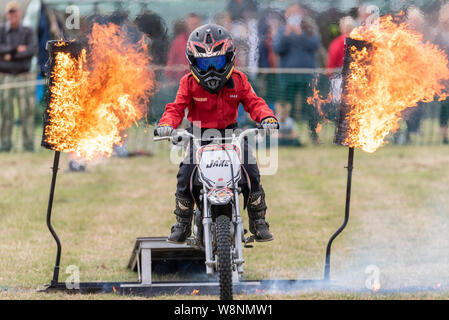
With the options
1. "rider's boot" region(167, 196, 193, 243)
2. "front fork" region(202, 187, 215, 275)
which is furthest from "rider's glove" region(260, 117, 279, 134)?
"rider's boot" region(167, 196, 193, 243)

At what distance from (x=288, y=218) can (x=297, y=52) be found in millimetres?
5708

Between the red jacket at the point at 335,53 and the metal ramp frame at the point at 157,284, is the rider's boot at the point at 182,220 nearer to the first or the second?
the metal ramp frame at the point at 157,284

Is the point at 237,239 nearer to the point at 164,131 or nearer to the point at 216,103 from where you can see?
the point at 164,131

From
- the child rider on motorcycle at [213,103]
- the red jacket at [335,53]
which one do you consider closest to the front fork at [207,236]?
the child rider on motorcycle at [213,103]

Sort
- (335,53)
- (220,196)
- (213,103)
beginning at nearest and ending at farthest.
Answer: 1. (220,196)
2. (213,103)
3. (335,53)

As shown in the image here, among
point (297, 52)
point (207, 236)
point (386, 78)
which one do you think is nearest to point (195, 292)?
point (207, 236)

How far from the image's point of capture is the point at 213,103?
6934mm

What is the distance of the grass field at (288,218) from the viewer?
27.2 ft

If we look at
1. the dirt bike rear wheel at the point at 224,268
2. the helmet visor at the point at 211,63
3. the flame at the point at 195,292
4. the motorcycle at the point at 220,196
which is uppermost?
the helmet visor at the point at 211,63

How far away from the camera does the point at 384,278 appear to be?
8.09 metres

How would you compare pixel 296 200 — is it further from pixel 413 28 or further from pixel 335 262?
pixel 413 28

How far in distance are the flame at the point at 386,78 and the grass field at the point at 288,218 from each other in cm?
155

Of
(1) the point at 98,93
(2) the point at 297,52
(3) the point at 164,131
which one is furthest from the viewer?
(2) the point at 297,52

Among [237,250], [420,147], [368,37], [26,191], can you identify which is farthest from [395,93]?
[420,147]
